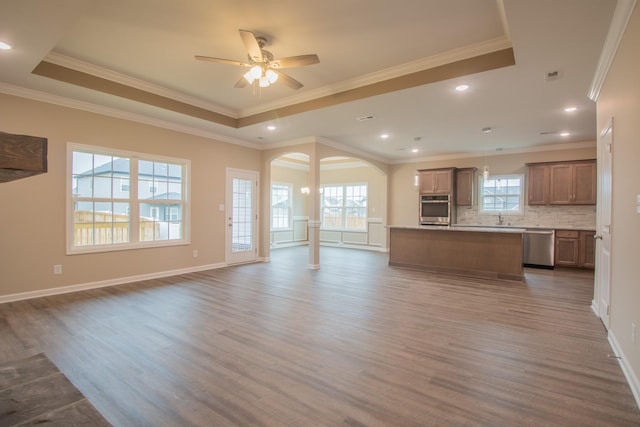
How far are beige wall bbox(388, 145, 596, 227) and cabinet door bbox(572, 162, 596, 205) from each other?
0.94 feet

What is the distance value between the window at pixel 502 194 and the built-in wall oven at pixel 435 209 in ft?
2.72

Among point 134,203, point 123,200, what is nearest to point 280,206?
point 134,203

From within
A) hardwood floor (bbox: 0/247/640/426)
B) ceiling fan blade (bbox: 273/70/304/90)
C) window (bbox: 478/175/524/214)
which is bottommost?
hardwood floor (bbox: 0/247/640/426)

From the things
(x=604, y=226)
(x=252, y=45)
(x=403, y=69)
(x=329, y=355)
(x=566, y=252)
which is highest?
(x=403, y=69)

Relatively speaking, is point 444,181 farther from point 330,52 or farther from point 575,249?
point 330,52

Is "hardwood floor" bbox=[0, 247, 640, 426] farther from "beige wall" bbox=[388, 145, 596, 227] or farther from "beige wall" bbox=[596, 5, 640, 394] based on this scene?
"beige wall" bbox=[388, 145, 596, 227]

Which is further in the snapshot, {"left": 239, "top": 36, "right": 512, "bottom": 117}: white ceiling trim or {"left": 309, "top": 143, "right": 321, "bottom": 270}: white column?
{"left": 309, "top": 143, "right": 321, "bottom": 270}: white column

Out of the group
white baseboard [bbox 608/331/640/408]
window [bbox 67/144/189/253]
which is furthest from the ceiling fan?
white baseboard [bbox 608/331/640/408]

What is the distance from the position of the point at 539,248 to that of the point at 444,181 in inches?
103

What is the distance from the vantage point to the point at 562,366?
8.50ft

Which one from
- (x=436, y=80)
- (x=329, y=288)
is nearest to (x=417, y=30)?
(x=436, y=80)

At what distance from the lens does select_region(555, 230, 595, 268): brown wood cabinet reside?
664 centimetres

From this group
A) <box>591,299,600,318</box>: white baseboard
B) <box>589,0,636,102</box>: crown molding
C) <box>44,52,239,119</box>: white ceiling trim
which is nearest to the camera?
<box>589,0,636,102</box>: crown molding

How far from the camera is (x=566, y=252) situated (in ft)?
22.5
